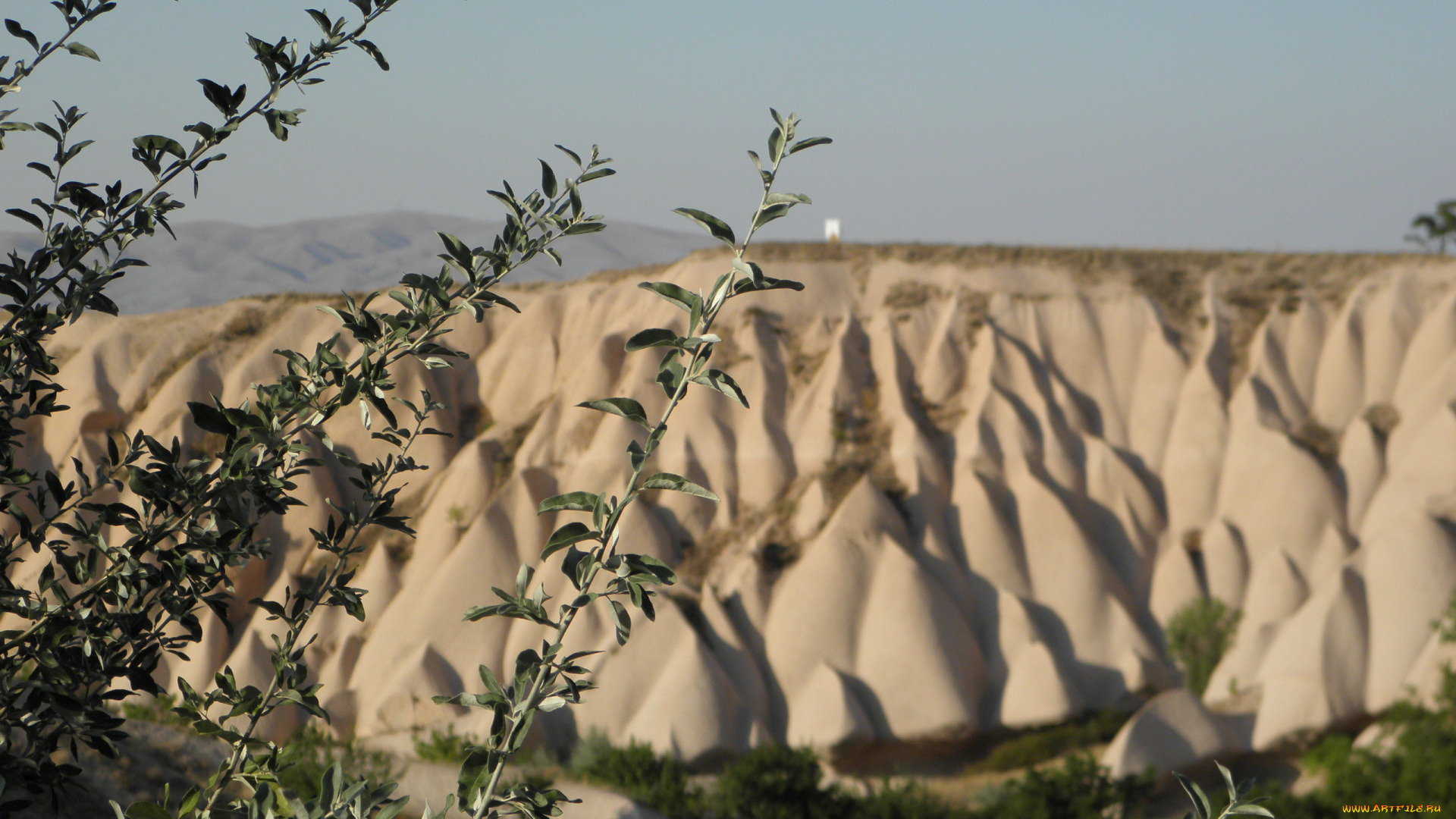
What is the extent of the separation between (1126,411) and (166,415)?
2621 cm

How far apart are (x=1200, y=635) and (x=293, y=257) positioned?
7505 centimetres

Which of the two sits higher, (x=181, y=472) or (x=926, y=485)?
(x=181, y=472)

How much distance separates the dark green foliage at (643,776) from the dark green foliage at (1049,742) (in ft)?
22.9

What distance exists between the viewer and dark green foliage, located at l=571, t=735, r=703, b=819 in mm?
17938

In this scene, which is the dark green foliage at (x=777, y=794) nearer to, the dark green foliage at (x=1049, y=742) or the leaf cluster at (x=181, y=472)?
the dark green foliage at (x=1049, y=742)

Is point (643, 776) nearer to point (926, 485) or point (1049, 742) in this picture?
point (1049, 742)

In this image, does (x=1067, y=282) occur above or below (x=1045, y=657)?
above

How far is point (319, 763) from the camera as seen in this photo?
18781 mm

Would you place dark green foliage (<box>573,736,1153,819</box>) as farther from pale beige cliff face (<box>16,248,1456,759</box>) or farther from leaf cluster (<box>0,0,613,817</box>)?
leaf cluster (<box>0,0,613,817</box>)

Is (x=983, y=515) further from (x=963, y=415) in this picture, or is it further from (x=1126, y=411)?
(x=1126, y=411)

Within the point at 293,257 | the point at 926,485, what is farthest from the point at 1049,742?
the point at 293,257

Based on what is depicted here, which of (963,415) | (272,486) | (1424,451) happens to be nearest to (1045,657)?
(963,415)

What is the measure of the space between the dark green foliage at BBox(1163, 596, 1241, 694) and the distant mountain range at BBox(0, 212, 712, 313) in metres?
24.1

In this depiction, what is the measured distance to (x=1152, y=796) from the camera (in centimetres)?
2119
